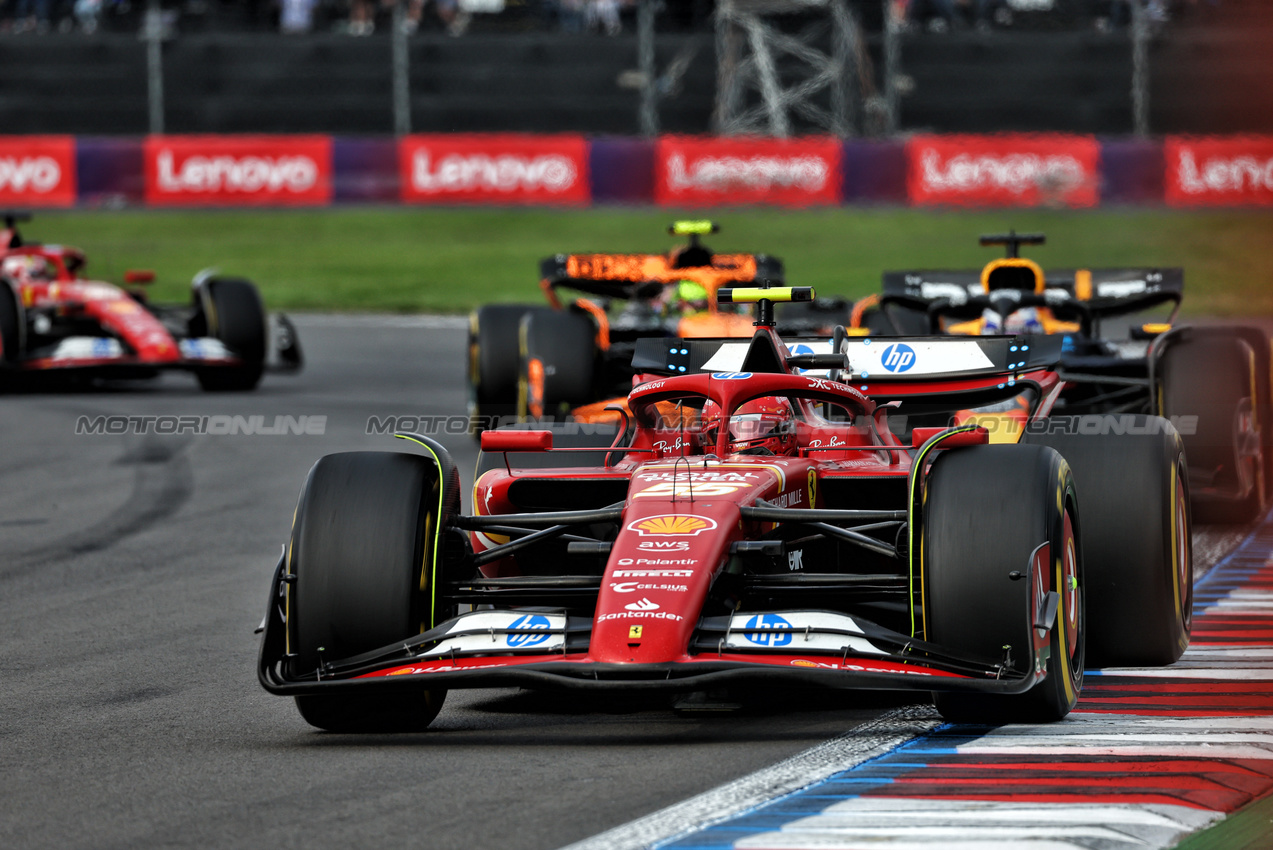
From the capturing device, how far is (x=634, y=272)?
14.5 m

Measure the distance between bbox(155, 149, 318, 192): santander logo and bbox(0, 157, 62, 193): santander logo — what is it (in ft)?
6.74

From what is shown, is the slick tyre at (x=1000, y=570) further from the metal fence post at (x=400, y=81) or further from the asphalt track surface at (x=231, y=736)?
the metal fence post at (x=400, y=81)

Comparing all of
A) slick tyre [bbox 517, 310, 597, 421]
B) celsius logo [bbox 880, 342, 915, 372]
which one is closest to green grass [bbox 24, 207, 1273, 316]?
slick tyre [bbox 517, 310, 597, 421]

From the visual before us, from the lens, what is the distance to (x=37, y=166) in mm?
31094

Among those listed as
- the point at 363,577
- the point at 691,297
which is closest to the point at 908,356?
the point at 363,577

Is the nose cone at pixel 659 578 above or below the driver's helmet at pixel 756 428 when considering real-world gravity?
below

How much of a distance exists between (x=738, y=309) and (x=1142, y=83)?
17847mm

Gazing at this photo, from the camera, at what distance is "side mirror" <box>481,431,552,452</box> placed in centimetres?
687

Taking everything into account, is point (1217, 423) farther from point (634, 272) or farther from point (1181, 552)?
point (634, 272)

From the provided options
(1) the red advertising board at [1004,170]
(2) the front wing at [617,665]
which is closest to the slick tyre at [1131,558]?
(2) the front wing at [617,665]

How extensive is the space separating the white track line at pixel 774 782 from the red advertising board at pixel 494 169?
25.1m

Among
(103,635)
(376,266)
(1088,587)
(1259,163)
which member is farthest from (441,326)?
(1088,587)

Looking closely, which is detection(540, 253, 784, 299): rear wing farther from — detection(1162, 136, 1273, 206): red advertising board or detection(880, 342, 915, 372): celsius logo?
detection(1162, 136, 1273, 206): red advertising board

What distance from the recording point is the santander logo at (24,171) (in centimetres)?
3109
